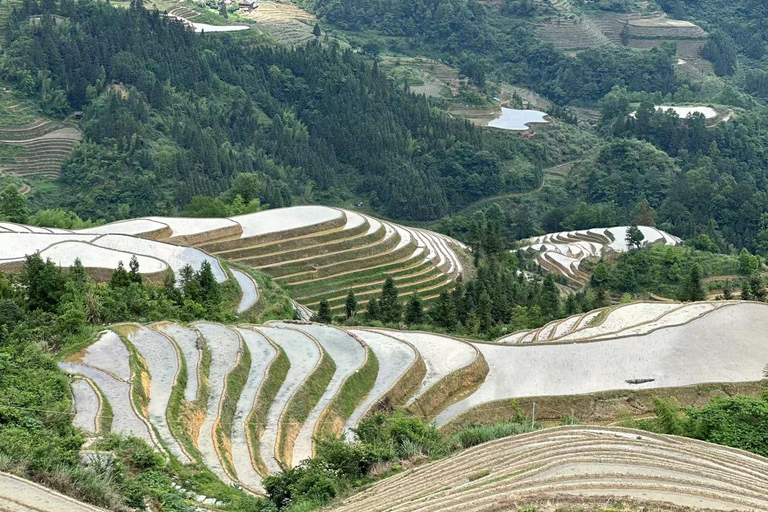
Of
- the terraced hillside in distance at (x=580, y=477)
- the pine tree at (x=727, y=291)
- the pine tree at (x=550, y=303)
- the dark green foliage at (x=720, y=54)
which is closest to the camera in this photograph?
the terraced hillside in distance at (x=580, y=477)

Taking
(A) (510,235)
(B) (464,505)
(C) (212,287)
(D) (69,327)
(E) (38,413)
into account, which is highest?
(B) (464,505)

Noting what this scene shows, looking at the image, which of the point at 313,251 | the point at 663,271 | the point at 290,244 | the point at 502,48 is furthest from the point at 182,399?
the point at 502,48

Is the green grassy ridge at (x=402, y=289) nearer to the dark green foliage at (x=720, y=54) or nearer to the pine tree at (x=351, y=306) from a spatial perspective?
the pine tree at (x=351, y=306)

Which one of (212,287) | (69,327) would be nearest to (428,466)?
(69,327)

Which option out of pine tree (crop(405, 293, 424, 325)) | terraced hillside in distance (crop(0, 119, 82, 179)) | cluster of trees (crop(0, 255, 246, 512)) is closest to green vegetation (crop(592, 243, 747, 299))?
pine tree (crop(405, 293, 424, 325))

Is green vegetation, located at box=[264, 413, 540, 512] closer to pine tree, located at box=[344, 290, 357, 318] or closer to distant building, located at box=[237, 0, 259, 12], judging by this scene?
pine tree, located at box=[344, 290, 357, 318]

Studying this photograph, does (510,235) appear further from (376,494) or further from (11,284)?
(376,494)

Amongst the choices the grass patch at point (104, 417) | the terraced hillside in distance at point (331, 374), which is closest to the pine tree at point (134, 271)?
the terraced hillside in distance at point (331, 374)

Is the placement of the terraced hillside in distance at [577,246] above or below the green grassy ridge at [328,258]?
below
